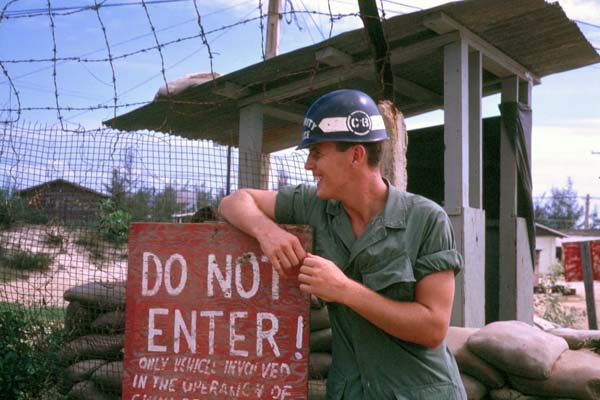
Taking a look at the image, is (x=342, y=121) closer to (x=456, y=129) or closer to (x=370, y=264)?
(x=370, y=264)

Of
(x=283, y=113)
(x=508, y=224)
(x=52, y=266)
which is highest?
(x=283, y=113)

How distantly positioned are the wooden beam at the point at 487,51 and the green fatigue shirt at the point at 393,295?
3.90 meters

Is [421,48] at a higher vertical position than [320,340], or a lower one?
higher

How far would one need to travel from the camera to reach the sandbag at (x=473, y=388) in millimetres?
3820

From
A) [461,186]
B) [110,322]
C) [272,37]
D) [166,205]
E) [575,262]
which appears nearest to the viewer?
[110,322]

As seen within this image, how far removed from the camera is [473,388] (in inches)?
151

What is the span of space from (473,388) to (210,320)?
218cm

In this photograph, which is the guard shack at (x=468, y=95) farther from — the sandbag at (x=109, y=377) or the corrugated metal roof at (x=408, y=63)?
the sandbag at (x=109, y=377)

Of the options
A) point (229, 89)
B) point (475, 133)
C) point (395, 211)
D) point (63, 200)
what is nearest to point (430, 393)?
point (395, 211)

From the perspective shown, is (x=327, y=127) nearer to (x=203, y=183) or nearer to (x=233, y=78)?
(x=203, y=183)

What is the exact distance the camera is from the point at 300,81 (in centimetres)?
746

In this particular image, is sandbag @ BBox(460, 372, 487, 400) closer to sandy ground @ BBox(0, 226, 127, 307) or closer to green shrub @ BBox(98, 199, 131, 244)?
sandy ground @ BBox(0, 226, 127, 307)

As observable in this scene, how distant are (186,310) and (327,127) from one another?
0.88 meters

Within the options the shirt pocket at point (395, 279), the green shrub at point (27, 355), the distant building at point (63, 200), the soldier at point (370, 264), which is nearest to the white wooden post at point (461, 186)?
the distant building at point (63, 200)
